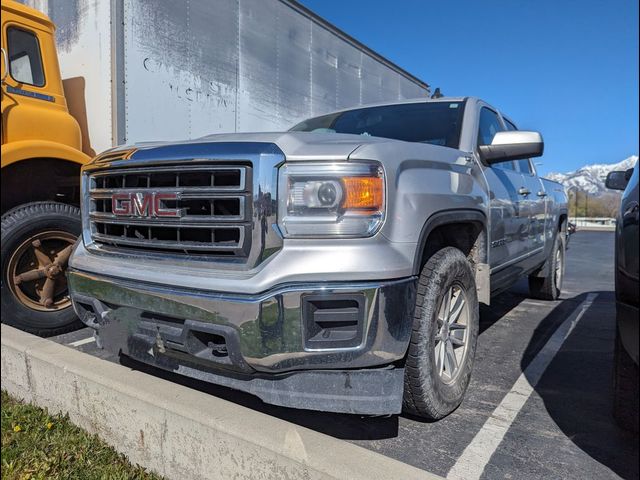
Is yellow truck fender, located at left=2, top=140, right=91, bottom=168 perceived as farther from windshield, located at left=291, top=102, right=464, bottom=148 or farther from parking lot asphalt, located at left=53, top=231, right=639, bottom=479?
windshield, located at left=291, top=102, right=464, bottom=148

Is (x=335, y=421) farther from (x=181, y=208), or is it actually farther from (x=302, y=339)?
(x=181, y=208)

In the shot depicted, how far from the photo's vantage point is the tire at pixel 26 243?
11.4 feet

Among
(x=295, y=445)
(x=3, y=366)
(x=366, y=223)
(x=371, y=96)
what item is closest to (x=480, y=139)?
(x=366, y=223)

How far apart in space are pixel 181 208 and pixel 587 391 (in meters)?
2.62

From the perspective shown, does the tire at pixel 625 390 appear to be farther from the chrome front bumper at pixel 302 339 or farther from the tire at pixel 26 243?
the tire at pixel 26 243

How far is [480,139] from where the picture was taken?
11.1 ft

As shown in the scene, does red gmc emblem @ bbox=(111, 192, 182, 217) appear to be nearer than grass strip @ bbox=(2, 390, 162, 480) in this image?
No

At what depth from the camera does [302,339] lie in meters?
1.83

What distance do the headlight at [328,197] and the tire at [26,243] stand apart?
2575mm

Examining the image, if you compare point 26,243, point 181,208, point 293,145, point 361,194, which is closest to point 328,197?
point 361,194

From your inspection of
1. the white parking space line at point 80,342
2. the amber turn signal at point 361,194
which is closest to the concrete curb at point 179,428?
the amber turn signal at point 361,194

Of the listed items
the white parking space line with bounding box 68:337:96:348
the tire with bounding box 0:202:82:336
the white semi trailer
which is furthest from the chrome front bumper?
the white semi trailer

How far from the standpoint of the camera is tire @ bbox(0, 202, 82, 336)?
11.4 feet

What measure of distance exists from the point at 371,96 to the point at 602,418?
591 centimetres
